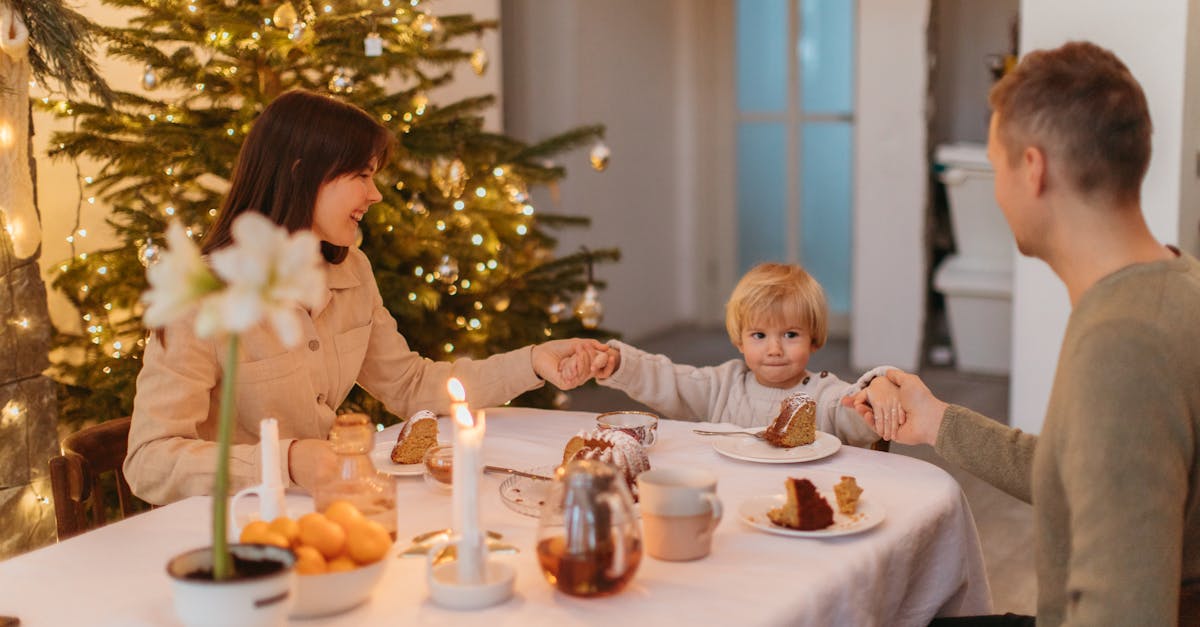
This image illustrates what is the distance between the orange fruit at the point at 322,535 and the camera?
128 centimetres

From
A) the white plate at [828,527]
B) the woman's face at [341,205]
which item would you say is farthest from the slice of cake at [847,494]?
the woman's face at [341,205]

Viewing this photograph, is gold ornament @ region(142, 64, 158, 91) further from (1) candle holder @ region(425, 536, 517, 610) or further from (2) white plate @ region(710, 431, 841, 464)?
(1) candle holder @ region(425, 536, 517, 610)

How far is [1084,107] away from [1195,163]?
2961 mm

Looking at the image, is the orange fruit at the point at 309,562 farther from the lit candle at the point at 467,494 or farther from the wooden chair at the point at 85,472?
the wooden chair at the point at 85,472

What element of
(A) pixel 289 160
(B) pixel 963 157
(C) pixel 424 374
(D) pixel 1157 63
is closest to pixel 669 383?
(C) pixel 424 374

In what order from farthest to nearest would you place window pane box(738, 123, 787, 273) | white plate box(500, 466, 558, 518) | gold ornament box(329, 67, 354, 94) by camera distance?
1. window pane box(738, 123, 787, 273)
2. gold ornament box(329, 67, 354, 94)
3. white plate box(500, 466, 558, 518)

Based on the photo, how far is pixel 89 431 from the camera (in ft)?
6.38

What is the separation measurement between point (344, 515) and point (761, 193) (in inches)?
211

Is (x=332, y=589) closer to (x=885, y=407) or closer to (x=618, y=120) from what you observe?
(x=885, y=407)

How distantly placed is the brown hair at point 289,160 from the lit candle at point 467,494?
2.73 feet

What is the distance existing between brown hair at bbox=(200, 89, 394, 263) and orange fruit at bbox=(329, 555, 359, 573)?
0.89 meters

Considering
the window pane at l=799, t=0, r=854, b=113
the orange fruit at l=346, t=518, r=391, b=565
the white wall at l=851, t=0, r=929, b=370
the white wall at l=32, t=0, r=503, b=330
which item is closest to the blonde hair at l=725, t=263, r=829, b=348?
the orange fruit at l=346, t=518, r=391, b=565

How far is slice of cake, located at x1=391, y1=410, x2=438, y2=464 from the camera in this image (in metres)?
1.85

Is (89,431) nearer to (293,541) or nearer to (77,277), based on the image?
(293,541)
